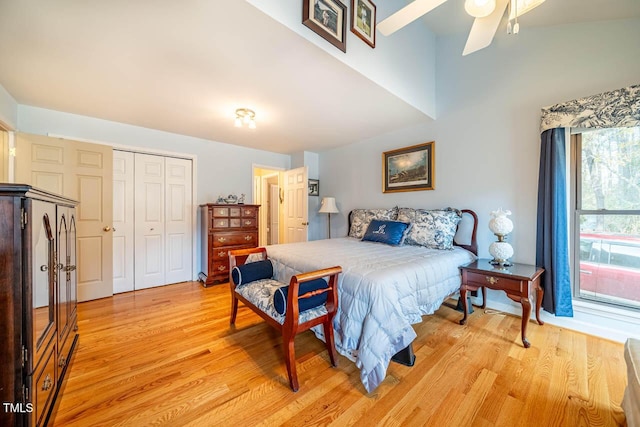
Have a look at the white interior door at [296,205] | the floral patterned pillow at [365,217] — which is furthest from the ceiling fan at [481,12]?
the white interior door at [296,205]

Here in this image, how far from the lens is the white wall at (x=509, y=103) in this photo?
211cm

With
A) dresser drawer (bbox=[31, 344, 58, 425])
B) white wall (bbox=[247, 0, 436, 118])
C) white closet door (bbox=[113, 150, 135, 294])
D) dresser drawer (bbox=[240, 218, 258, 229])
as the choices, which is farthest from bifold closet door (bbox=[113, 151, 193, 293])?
white wall (bbox=[247, 0, 436, 118])

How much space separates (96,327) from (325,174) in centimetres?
377

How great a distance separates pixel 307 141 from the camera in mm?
4051

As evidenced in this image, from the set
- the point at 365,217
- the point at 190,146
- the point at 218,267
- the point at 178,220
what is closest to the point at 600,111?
the point at 365,217

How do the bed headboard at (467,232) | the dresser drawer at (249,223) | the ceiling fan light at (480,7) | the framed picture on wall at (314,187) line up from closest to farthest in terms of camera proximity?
the ceiling fan light at (480,7), the bed headboard at (467,232), the dresser drawer at (249,223), the framed picture on wall at (314,187)

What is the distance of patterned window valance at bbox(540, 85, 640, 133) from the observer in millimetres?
1841

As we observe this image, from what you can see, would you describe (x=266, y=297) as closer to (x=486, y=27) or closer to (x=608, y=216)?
(x=486, y=27)

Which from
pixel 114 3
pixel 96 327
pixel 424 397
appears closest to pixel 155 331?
pixel 96 327

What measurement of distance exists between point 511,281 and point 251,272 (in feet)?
A: 7.04

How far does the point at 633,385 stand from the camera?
1.03m

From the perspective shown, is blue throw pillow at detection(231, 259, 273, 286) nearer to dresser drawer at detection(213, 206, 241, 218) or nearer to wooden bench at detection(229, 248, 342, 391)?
wooden bench at detection(229, 248, 342, 391)

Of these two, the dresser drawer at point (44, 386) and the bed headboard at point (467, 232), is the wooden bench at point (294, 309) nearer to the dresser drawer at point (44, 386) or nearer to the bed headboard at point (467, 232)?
the dresser drawer at point (44, 386)

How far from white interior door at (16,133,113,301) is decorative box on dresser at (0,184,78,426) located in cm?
188
